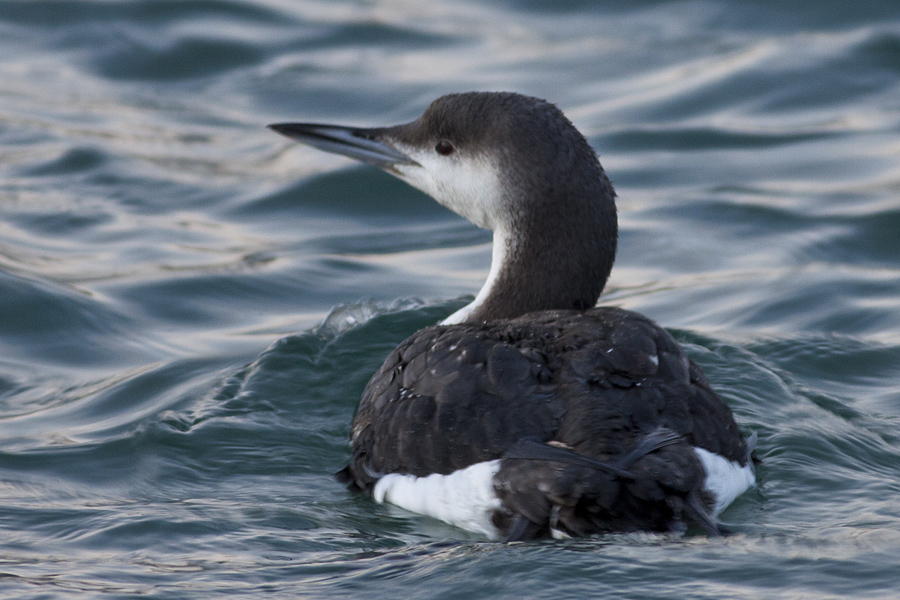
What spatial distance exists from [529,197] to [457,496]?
1259 millimetres

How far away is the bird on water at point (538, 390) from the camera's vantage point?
3.32 meters

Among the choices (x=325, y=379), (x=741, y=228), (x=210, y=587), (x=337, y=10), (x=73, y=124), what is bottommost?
(x=210, y=587)

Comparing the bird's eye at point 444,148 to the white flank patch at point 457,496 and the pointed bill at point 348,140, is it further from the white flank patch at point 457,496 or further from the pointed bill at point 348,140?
the white flank patch at point 457,496

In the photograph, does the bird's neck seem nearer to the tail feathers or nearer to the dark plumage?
the dark plumage

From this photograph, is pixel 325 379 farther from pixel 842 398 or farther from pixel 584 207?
pixel 842 398

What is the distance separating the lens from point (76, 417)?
503 cm

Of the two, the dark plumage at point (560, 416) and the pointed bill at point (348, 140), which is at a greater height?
the pointed bill at point (348, 140)

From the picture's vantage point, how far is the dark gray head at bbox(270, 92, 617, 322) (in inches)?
170

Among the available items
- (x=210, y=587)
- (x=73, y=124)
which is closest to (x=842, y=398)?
(x=210, y=587)

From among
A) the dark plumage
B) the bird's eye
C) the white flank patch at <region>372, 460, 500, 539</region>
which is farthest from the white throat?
the white flank patch at <region>372, 460, 500, 539</region>

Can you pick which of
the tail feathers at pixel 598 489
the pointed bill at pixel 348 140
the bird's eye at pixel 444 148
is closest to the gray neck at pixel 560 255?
the bird's eye at pixel 444 148

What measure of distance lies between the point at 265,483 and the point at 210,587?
91 cm

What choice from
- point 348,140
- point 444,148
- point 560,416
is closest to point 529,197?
point 444,148

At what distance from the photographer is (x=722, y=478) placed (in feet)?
11.9
